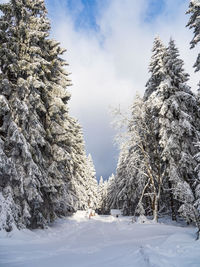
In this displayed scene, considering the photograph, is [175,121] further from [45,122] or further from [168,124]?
Result: [45,122]

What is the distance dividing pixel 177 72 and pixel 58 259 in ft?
54.4

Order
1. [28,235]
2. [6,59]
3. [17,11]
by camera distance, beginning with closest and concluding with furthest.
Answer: [28,235] < [6,59] < [17,11]

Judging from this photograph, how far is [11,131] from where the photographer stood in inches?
430

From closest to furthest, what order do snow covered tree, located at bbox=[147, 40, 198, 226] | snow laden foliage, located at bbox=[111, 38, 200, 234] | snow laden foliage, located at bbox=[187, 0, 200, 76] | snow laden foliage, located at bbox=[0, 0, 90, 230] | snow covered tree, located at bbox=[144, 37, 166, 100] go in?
snow laden foliage, located at bbox=[0, 0, 90, 230], snow laden foliage, located at bbox=[187, 0, 200, 76], snow covered tree, located at bbox=[147, 40, 198, 226], snow laden foliage, located at bbox=[111, 38, 200, 234], snow covered tree, located at bbox=[144, 37, 166, 100]

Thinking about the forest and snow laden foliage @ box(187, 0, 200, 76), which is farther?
snow laden foliage @ box(187, 0, 200, 76)

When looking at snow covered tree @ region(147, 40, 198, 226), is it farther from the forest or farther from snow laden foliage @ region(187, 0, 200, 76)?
snow laden foliage @ region(187, 0, 200, 76)

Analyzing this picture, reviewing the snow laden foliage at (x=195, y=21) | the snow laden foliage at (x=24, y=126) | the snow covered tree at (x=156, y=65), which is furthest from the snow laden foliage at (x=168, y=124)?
the snow laden foliage at (x=24, y=126)

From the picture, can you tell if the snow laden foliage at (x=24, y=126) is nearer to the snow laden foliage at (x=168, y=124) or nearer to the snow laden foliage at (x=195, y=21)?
the snow laden foliage at (x=168, y=124)

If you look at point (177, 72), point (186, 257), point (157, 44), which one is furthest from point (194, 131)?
point (186, 257)

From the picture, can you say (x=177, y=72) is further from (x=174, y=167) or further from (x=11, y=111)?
(x=11, y=111)

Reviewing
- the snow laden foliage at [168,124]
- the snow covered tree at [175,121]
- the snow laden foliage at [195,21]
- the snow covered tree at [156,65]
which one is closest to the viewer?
the snow laden foliage at [195,21]

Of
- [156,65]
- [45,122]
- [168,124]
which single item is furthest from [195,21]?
[45,122]

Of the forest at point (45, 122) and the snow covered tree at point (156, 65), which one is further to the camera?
the snow covered tree at point (156, 65)

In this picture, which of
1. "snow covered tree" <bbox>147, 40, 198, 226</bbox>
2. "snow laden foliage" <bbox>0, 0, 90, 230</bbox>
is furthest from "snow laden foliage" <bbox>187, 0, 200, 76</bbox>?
"snow laden foliage" <bbox>0, 0, 90, 230</bbox>
